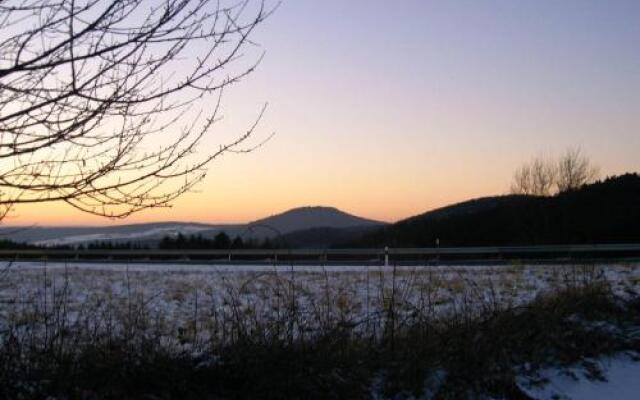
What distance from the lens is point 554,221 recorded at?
4831cm

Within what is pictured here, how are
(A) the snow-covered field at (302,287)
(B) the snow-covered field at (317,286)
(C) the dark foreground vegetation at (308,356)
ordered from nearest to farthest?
(C) the dark foreground vegetation at (308,356), (A) the snow-covered field at (302,287), (B) the snow-covered field at (317,286)

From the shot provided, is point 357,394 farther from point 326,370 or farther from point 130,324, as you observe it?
point 130,324

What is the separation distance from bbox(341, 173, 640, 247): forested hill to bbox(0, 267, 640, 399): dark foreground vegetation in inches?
1327

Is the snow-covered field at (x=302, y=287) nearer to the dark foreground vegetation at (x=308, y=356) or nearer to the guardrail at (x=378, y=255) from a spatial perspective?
the dark foreground vegetation at (x=308, y=356)

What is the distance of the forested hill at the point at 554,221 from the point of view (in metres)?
40.7

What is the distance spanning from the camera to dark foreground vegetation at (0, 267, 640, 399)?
4.08 meters

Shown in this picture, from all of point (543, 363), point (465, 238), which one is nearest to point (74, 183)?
point (543, 363)

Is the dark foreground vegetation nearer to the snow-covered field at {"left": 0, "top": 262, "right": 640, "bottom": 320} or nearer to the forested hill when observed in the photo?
the snow-covered field at {"left": 0, "top": 262, "right": 640, "bottom": 320}

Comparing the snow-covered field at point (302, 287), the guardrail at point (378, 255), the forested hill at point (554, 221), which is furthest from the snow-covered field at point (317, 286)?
the forested hill at point (554, 221)

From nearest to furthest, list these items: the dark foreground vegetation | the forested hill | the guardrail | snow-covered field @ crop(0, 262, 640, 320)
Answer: the dark foreground vegetation
snow-covered field @ crop(0, 262, 640, 320)
the guardrail
the forested hill

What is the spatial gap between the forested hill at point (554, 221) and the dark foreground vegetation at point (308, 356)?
1327 inches

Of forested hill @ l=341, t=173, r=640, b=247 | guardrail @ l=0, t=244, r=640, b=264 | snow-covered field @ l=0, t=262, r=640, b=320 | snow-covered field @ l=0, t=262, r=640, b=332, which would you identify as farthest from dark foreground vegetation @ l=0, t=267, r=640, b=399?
forested hill @ l=341, t=173, r=640, b=247

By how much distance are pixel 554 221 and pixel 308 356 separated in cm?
4630

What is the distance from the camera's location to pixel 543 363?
5180 mm
